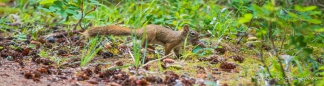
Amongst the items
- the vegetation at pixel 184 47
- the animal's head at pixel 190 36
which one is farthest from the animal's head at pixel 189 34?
the vegetation at pixel 184 47

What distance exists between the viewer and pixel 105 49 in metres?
4.50

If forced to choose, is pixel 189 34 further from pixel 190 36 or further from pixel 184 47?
pixel 184 47

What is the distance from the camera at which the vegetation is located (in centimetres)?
327

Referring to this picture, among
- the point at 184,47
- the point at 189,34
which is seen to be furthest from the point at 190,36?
the point at 184,47

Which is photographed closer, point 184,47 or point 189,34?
point 184,47

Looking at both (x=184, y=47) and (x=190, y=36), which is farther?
(x=190, y=36)

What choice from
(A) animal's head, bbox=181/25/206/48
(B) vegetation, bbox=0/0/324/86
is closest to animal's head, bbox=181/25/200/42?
(A) animal's head, bbox=181/25/206/48

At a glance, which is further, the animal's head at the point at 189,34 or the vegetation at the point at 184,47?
the animal's head at the point at 189,34

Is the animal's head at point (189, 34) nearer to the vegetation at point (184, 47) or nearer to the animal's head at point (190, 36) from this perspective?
the animal's head at point (190, 36)

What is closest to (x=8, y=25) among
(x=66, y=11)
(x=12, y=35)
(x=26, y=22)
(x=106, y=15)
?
(x=26, y=22)

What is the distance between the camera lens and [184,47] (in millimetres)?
4320

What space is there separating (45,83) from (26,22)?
8.91 ft

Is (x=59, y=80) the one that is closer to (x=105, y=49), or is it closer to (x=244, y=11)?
(x=105, y=49)

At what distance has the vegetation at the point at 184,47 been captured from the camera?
3.27m
